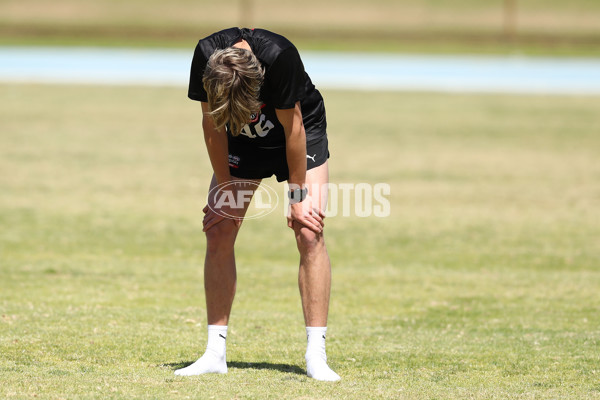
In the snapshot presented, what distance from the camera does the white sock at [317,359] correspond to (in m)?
4.29

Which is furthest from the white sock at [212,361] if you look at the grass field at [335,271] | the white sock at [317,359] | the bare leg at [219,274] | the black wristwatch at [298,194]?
the black wristwatch at [298,194]

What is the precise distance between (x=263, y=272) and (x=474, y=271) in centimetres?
178

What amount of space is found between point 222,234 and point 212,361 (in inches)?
25.3

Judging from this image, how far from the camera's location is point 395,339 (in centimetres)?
533

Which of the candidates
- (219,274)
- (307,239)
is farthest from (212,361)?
(307,239)

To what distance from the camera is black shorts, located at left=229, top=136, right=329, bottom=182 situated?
176 inches

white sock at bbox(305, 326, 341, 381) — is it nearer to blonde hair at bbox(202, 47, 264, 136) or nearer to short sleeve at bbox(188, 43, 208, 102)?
blonde hair at bbox(202, 47, 264, 136)

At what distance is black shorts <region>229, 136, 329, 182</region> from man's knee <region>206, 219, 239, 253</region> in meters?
0.26

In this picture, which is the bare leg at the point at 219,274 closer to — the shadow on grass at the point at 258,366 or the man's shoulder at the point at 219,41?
the shadow on grass at the point at 258,366

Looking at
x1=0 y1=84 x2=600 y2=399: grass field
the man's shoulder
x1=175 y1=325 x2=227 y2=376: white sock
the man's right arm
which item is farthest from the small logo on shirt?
x1=0 y1=84 x2=600 y2=399: grass field

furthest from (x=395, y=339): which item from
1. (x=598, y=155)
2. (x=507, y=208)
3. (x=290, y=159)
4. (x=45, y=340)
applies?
(x=598, y=155)

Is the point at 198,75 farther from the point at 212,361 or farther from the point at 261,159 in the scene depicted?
the point at 212,361

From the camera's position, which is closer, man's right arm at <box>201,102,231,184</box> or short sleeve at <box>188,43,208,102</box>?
short sleeve at <box>188,43,208,102</box>

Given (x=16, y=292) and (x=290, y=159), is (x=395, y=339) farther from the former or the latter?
(x=16, y=292)
